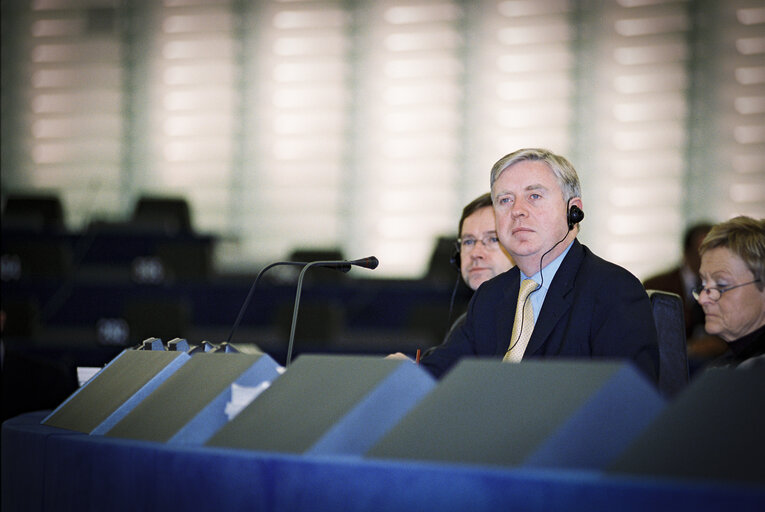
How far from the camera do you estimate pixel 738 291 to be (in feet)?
8.71

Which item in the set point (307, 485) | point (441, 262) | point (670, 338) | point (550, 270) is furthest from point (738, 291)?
point (441, 262)

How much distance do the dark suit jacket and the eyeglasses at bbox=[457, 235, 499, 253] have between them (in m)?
0.63

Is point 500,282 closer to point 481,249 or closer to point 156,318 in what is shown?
point 481,249

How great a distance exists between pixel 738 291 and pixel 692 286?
7.69ft

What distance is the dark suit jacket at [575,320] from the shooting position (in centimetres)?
198

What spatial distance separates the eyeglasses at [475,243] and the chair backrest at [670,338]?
2.36 feet

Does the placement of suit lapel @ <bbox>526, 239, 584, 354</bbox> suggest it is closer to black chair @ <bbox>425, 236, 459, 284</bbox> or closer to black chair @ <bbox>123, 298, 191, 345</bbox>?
black chair @ <bbox>425, 236, 459, 284</bbox>

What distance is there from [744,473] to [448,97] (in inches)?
267

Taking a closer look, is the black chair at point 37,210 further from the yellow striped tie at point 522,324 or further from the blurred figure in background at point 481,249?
the yellow striped tie at point 522,324

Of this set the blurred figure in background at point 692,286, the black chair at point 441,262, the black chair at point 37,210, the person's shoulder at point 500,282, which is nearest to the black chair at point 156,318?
the black chair at point 37,210

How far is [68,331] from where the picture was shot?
20.2 feet

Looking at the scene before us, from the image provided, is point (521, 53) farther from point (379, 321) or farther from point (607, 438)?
point (607, 438)

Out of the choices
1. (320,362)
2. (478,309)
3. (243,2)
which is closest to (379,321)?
(243,2)

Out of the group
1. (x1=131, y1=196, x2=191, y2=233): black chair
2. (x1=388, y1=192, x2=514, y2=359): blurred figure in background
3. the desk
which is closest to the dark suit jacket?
(x1=388, y1=192, x2=514, y2=359): blurred figure in background
